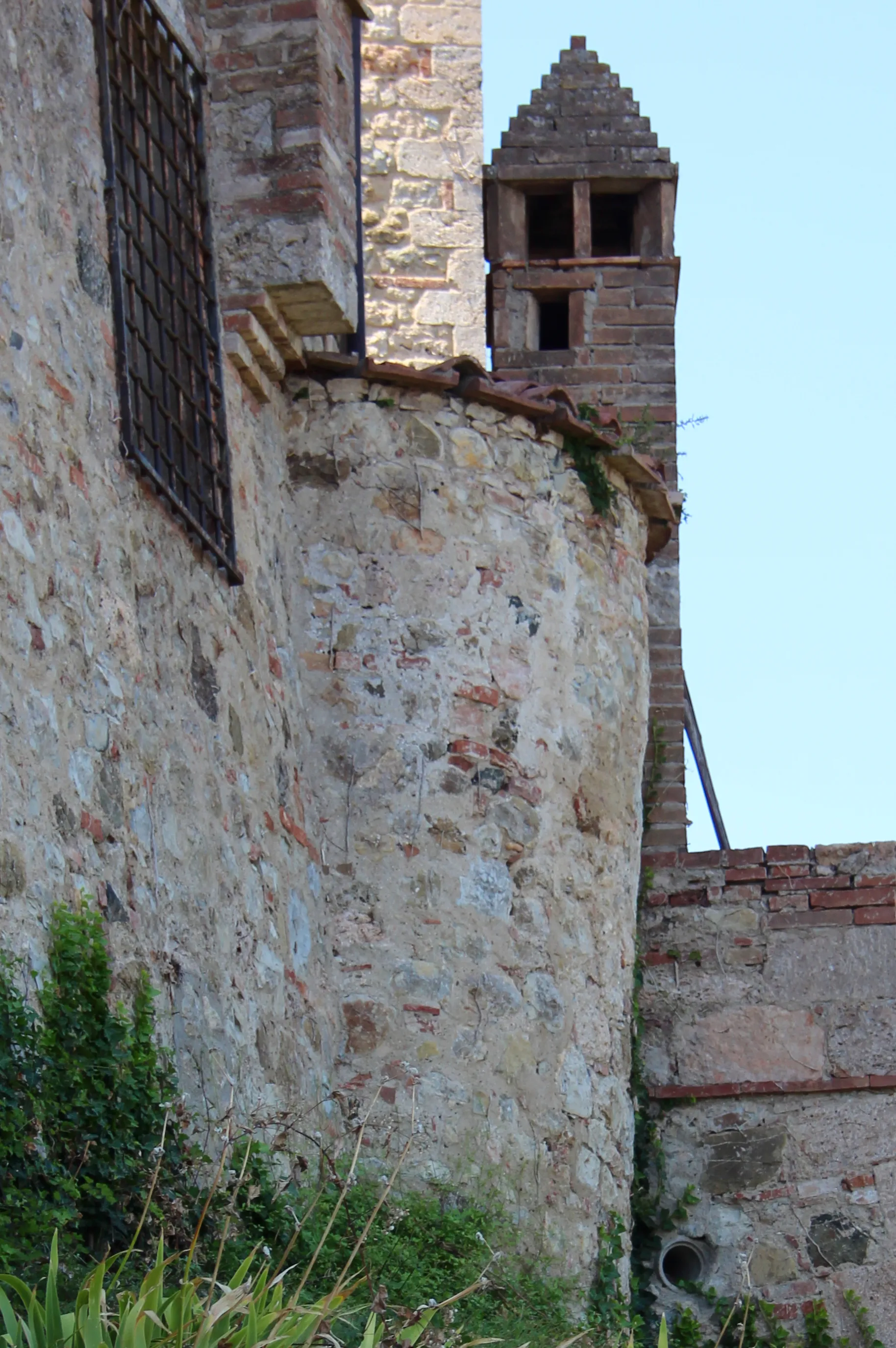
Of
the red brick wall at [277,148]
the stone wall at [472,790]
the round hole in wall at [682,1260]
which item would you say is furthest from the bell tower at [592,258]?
the red brick wall at [277,148]

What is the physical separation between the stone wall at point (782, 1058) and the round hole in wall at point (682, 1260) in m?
0.04

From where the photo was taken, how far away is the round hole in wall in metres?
9.58

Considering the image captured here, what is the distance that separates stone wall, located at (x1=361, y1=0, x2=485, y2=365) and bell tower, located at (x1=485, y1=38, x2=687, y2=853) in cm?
17

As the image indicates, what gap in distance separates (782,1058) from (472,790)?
2.30 metres

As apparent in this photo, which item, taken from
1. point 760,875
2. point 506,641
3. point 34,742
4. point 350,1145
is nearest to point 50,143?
point 34,742

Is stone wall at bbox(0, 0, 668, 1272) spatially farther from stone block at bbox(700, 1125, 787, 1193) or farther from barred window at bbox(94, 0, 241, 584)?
stone block at bbox(700, 1125, 787, 1193)

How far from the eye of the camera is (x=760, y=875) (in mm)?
10242

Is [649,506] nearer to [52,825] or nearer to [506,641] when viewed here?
[506,641]

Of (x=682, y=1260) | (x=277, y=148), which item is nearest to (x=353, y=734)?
(x=277, y=148)

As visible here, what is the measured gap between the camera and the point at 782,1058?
9859 mm

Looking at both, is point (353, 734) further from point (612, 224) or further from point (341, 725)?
point (612, 224)

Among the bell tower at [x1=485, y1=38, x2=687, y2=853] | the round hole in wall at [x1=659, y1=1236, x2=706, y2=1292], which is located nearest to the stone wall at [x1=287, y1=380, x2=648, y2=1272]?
the round hole in wall at [x1=659, y1=1236, x2=706, y2=1292]

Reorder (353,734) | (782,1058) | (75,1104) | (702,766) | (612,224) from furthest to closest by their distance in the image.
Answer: (612,224) → (702,766) → (782,1058) → (353,734) → (75,1104)

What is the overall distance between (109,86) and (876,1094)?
17.2ft
